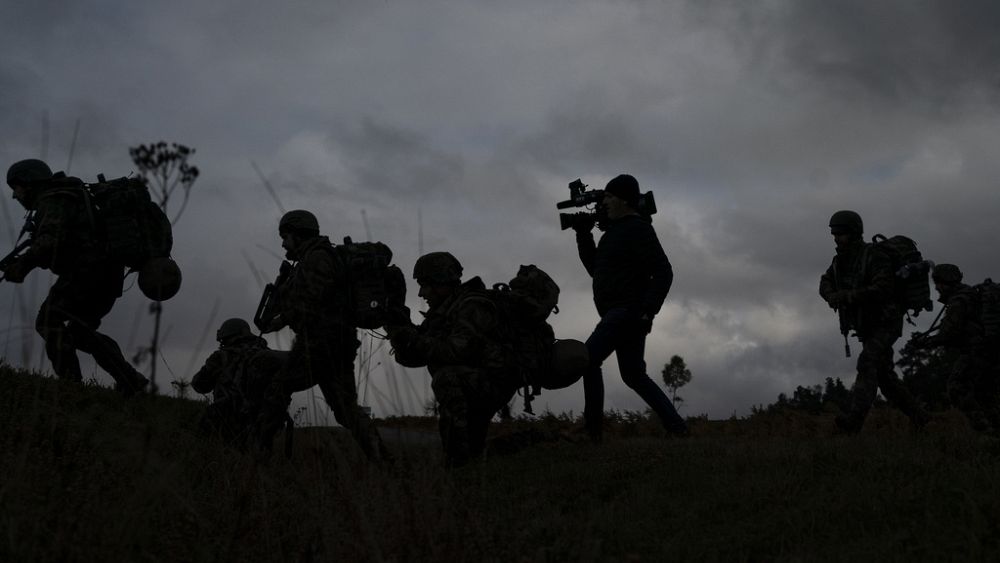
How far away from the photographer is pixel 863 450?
7523mm

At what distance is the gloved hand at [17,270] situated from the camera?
920 centimetres

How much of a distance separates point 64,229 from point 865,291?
827cm

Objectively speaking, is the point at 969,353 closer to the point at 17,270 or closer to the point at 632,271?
the point at 632,271

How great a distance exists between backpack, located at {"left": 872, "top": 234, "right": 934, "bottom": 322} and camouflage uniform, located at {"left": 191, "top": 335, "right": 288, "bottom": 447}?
21.0 feet

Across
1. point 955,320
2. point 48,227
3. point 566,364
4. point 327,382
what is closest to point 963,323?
point 955,320

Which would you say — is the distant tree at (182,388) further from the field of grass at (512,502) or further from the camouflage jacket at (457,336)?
the camouflage jacket at (457,336)

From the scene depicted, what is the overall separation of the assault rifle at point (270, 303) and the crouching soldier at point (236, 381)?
0.59 m

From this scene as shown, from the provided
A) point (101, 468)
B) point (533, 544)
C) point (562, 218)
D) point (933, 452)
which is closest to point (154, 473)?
point (101, 468)

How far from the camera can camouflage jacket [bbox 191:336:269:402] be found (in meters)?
9.42

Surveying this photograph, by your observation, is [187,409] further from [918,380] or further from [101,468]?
[918,380]

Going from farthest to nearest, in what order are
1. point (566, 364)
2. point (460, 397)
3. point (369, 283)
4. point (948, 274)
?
point (948, 274), point (566, 364), point (369, 283), point (460, 397)

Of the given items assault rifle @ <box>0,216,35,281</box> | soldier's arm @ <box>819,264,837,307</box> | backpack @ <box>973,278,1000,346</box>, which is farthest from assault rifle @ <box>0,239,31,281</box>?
backpack @ <box>973,278,1000,346</box>

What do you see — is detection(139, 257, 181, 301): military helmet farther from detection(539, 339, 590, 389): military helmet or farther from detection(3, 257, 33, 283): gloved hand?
detection(539, 339, 590, 389): military helmet

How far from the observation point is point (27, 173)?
9.80m
